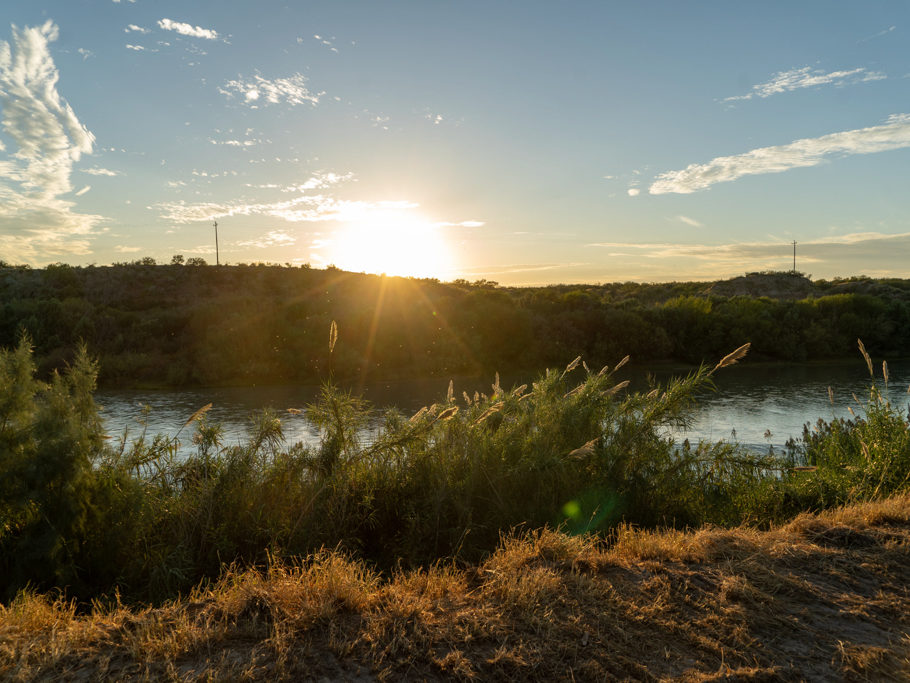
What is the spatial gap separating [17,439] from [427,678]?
3.76 m

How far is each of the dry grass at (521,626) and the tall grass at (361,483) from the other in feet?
3.65

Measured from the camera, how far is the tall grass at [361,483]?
4453 mm

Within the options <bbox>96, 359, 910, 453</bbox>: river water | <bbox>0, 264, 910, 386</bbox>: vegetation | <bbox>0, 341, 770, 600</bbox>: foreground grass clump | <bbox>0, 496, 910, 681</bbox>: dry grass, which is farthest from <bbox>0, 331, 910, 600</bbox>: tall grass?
<bbox>0, 264, 910, 386</bbox>: vegetation

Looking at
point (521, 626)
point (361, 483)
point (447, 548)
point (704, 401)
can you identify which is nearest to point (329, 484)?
point (361, 483)

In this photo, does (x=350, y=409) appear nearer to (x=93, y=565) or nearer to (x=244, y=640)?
(x=93, y=565)

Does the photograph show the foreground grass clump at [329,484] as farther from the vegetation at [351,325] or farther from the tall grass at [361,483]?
the vegetation at [351,325]

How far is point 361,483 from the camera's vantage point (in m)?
5.60

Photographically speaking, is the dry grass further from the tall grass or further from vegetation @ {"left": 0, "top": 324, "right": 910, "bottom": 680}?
the tall grass

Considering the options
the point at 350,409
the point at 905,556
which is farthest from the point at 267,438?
the point at 905,556

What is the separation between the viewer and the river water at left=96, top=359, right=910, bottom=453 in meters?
14.1

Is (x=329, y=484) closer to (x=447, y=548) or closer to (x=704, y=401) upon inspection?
(x=447, y=548)

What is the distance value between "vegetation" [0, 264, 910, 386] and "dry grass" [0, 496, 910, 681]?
77.8 feet

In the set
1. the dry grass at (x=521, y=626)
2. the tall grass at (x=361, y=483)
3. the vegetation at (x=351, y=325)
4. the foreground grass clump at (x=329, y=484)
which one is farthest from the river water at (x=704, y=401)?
the dry grass at (x=521, y=626)

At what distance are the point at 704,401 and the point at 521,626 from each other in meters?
18.7
